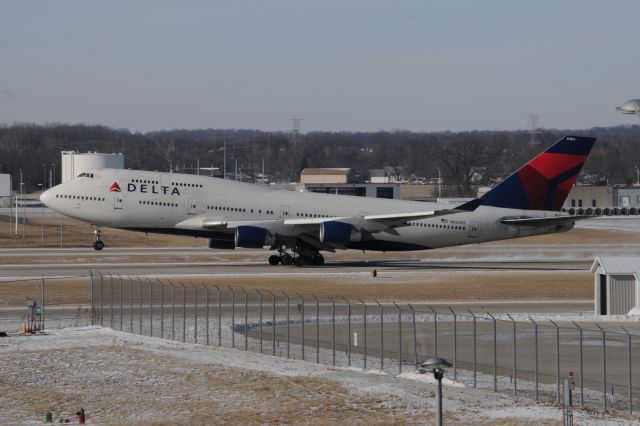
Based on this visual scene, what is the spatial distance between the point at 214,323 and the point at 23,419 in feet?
46.2

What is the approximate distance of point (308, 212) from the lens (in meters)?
63.5

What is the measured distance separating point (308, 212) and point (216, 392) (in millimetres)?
35295

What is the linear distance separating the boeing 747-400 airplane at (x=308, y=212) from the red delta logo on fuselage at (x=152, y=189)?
0.05 meters

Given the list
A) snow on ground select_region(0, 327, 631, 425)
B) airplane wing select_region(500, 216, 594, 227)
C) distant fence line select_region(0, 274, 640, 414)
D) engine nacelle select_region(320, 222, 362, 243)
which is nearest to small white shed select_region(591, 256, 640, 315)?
distant fence line select_region(0, 274, 640, 414)

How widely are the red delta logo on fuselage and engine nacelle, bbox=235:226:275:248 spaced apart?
170 inches

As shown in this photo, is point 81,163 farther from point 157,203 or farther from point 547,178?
point 547,178

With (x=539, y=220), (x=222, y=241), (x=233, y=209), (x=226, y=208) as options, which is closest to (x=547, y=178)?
(x=539, y=220)

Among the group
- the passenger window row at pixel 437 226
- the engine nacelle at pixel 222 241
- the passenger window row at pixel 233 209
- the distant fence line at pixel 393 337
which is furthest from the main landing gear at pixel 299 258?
the distant fence line at pixel 393 337

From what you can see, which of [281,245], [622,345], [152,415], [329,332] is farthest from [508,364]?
[281,245]

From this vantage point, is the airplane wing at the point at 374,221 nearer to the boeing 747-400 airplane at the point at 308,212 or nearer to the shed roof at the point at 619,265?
→ the boeing 747-400 airplane at the point at 308,212

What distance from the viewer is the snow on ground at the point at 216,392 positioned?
2581cm

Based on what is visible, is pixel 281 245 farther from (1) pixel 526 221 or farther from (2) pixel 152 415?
(2) pixel 152 415

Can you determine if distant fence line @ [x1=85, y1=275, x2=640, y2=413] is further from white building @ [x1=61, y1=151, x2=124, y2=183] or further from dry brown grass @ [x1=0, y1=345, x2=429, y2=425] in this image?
white building @ [x1=61, y1=151, x2=124, y2=183]

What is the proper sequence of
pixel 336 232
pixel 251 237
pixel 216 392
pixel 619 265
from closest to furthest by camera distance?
pixel 216 392
pixel 619 265
pixel 251 237
pixel 336 232
